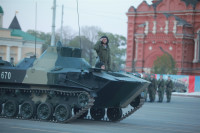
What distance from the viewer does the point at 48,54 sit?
15.6 metres

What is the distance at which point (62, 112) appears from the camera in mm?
14344

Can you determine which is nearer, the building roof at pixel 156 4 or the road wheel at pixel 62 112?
the road wheel at pixel 62 112

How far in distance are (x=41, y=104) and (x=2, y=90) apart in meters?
2.03

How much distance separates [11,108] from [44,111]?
1.41 metres

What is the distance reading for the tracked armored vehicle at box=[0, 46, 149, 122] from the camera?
14.0m

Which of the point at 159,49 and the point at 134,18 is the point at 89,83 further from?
the point at 134,18

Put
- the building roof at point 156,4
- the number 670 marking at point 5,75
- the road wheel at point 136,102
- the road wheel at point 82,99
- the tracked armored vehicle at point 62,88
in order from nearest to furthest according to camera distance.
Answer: the road wheel at point 82,99 → the tracked armored vehicle at point 62,88 → the number 670 marking at point 5,75 → the road wheel at point 136,102 → the building roof at point 156,4

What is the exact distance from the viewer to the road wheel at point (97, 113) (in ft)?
52.3

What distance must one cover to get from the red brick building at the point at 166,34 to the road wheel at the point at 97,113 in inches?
1769

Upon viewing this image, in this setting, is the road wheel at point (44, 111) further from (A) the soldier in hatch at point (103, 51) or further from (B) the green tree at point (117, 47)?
(B) the green tree at point (117, 47)

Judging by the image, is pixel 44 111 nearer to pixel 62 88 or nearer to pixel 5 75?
pixel 62 88

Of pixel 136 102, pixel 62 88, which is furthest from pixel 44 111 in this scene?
pixel 136 102

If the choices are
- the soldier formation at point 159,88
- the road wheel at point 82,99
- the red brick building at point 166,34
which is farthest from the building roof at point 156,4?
the road wheel at point 82,99

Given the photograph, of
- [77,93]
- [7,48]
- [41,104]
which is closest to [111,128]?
[77,93]
